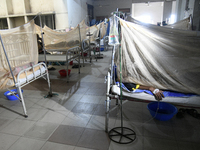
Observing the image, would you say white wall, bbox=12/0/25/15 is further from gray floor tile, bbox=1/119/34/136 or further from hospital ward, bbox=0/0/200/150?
gray floor tile, bbox=1/119/34/136

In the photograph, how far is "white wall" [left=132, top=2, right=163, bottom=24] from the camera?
58.0 ft

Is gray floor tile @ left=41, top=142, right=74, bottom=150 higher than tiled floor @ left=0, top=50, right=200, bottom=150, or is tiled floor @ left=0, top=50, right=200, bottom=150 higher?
tiled floor @ left=0, top=50, right=200, bottom=150

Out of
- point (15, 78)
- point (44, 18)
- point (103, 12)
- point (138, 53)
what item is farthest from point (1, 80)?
point (103, 12)

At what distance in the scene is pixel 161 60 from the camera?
7.27ft

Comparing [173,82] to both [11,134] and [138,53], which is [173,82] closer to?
[138,53]

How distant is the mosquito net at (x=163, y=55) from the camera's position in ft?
6.81

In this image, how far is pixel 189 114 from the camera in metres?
2.55

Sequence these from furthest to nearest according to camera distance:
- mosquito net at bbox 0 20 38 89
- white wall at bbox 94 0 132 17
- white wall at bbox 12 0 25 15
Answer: white wall at bbox 94 0 132 17 < white wall at bbox 12 0 25 15 < mosquito net at bbox 0 20 38 89

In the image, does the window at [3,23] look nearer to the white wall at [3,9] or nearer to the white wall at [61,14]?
the white wall at [3,9]

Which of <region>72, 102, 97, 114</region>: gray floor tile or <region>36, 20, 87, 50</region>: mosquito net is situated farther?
<region>36, 20, 87, 50</region>: mosquito net

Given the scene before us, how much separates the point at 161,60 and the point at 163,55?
8 centimetres

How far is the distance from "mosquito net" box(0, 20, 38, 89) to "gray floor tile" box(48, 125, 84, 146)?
1.40m

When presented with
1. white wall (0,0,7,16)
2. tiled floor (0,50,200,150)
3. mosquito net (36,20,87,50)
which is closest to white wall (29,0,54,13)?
white wall (0,0,7,16)

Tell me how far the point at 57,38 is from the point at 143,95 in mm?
4365
